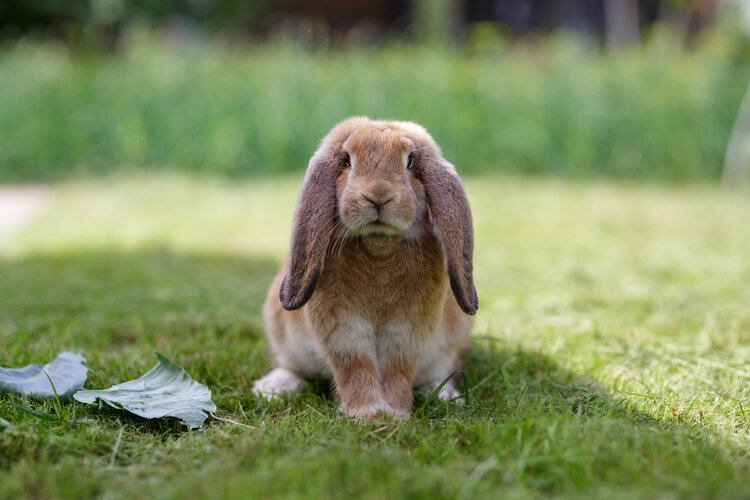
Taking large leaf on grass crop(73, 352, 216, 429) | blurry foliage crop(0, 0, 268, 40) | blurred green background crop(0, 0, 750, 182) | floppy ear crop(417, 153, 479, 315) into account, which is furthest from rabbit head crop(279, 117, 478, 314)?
blurry foliage crop(0, 0, 268, 40)

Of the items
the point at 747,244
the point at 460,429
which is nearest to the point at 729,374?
the point at 460,429

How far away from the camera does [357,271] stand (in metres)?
2.33

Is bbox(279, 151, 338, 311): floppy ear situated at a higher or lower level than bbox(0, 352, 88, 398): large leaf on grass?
higher

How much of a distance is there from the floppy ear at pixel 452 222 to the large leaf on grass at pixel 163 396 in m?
0.79

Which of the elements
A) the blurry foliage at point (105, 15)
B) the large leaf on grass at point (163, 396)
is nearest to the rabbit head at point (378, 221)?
the large leaf on grass at point (163, 396)

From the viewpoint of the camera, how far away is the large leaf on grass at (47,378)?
236 cm

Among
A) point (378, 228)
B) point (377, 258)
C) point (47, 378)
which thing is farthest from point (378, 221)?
point (47, 378)

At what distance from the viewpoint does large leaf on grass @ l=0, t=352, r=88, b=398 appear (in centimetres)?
236

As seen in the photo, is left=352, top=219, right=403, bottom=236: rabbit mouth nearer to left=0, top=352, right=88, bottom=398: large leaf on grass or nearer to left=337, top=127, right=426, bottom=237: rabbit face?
left=337, top=127, right=426, bottom=237: rabbit face

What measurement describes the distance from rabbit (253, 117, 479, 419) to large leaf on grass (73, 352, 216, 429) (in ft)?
1.23

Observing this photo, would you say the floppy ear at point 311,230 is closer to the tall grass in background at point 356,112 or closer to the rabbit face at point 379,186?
the rabbit face at point 379,186

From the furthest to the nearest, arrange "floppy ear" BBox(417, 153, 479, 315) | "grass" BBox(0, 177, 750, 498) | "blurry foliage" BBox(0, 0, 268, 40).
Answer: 1. "blurry foliage" BBox(0, 0, 268, 40)
2. "floppy ear" BBox(417, 153, 479, 315)
3. "grass" BBox(0, 177, 750, 498)

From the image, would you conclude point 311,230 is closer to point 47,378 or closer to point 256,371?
point 256,371

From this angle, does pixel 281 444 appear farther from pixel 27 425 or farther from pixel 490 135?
pixel 490 135
